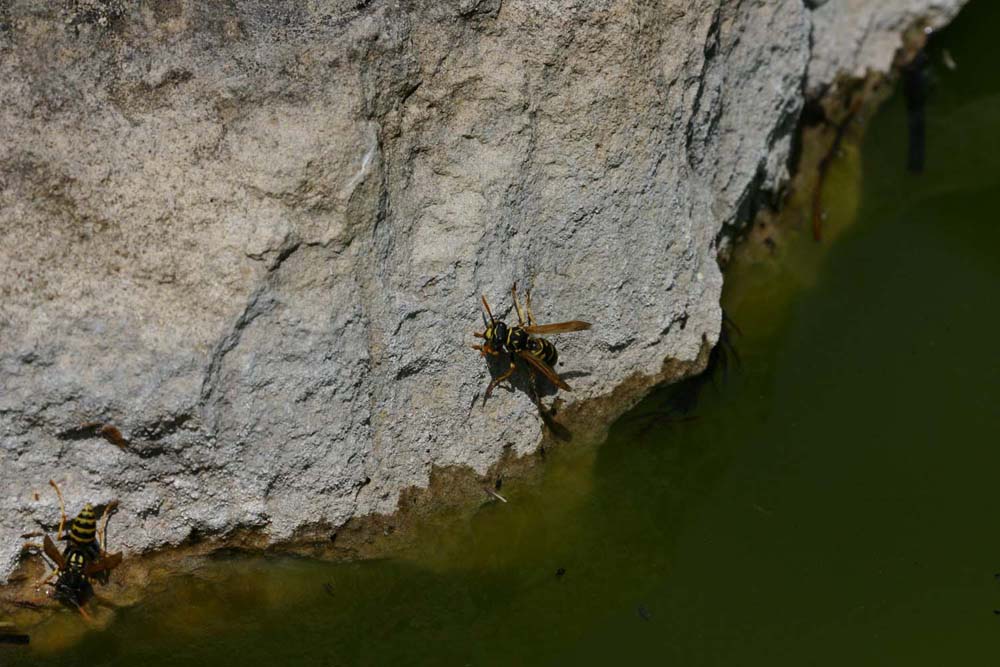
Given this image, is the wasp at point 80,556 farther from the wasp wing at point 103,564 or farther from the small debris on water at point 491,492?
the small debris on water at point 491,492

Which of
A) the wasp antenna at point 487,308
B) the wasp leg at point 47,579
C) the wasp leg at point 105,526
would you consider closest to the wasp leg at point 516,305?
the wasp antenna at point 487,308

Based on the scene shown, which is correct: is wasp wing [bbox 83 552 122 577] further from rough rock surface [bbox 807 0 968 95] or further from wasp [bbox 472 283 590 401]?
rough rock surface [bbox 807 0 968 95]

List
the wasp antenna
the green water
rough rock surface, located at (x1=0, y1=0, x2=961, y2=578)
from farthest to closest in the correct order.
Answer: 1. the green water
2. the wasp antenna
3. rough rock surface, located at (x1=0, y1=0, x2=961, y2=578)

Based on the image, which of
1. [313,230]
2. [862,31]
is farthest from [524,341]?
[862,31]

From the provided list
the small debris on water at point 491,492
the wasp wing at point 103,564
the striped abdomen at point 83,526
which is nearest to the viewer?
the striped abdomen at point 83,526

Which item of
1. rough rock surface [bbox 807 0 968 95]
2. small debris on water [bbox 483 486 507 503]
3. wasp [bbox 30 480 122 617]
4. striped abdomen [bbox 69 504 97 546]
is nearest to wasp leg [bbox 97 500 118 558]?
wasp [bbox 30 480 122 617]

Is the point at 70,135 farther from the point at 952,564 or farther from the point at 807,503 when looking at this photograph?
the point at 952,564
